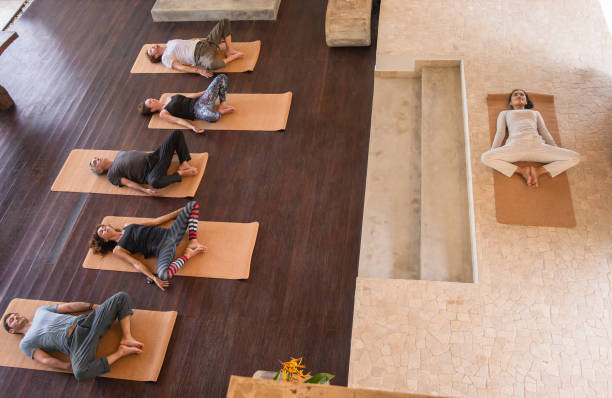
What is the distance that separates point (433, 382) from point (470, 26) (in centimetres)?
322

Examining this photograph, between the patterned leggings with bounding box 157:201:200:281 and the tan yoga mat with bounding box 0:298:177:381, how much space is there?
32 centimetres

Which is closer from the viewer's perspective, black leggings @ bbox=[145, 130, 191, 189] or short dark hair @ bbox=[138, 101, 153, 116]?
black leggings @ bbox=[145, 130, 191, 189]

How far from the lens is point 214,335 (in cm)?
306

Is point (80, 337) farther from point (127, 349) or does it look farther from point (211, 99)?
point (211, 99)

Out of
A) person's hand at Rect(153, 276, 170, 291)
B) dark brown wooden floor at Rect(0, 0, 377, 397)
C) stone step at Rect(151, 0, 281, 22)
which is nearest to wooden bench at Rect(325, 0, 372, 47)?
dark brown wooden floor at Rect(0, 0, 377, 397)

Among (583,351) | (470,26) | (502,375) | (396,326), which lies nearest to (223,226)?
(396,326)

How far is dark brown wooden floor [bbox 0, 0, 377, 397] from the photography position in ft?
9.88

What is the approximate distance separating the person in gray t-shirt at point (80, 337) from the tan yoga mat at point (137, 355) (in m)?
0.06

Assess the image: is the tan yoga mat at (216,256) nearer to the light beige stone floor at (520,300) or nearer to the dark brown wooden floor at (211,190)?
the dark brown wooden floor at (211,190)

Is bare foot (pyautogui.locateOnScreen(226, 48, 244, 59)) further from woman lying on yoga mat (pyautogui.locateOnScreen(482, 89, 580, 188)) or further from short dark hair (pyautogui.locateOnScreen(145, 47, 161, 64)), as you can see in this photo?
woman lying on yoga mat (pyautogui.locateOnScreen(482, 89, 580, 188))

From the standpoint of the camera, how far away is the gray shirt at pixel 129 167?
3695 mm

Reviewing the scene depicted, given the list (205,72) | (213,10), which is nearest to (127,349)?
(205,72)

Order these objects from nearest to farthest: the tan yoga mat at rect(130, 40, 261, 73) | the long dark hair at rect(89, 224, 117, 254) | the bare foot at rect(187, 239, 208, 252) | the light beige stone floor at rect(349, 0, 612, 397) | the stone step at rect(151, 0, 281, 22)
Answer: the light beige stone floor at rect(349, 0, 612, 397)
the bare foot at rect(187, 239, 208, 252)
the long dark hair at rect(89, 224, 117, 254)
the tan yoga mat at rect(130, 40, 261, 73)
the stone step at rect(151, 0, 281, 22)

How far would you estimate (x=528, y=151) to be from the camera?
3.02 meters
